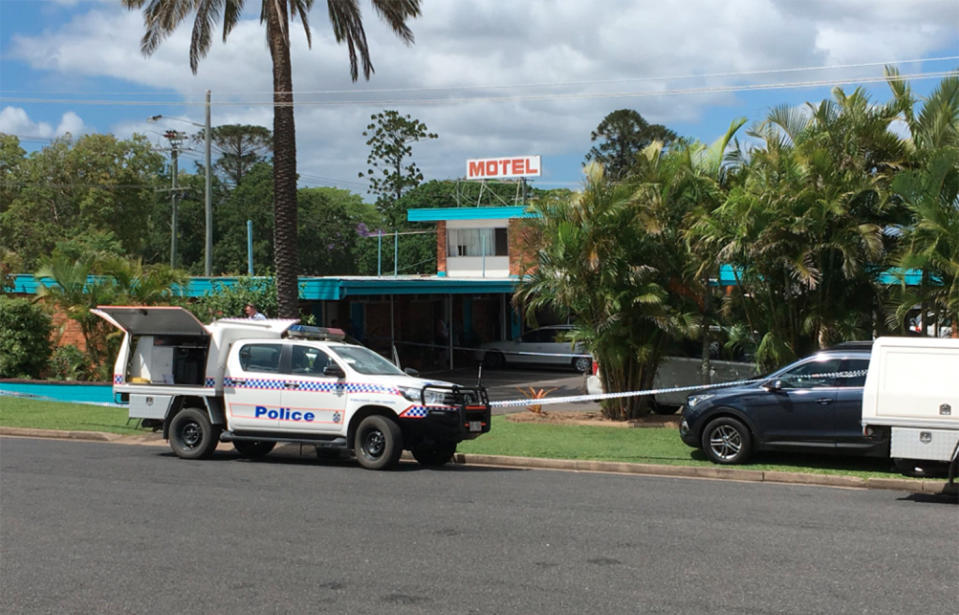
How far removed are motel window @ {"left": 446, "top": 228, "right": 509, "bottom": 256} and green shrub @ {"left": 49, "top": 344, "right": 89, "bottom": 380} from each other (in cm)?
1990

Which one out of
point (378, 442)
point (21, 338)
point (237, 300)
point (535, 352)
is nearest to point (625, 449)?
point (378, 442)

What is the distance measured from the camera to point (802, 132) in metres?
17.6

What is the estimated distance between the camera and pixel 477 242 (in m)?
42.8

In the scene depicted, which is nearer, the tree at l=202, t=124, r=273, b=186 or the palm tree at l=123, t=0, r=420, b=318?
the palm tree at l=123, t=0, r=420, b=318

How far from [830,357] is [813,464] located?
159 centimetres

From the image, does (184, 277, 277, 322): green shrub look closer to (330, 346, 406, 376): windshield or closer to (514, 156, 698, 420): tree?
(514, 156, 698, 420): tree

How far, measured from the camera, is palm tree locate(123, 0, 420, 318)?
22.0 m

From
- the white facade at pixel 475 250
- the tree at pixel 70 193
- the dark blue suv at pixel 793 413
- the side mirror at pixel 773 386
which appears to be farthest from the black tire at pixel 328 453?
the tree at pixel 70 193

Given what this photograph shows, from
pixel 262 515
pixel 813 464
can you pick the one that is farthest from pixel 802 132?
pixel 262 515

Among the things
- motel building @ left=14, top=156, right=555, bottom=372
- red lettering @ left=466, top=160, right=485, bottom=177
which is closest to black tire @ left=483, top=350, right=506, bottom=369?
motel building @ left=14, top=156, right=555, bottom=372

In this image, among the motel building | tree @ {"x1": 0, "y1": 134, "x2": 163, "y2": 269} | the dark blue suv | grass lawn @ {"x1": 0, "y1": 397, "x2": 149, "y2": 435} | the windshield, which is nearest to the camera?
the dark blue suv

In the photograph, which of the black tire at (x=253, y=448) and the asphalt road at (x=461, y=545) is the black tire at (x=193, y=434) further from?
the asphalt road at (x=461, y=545)

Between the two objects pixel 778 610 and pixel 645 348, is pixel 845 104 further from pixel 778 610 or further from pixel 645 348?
pixel 778 610

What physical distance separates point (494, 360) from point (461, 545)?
88.2ft
